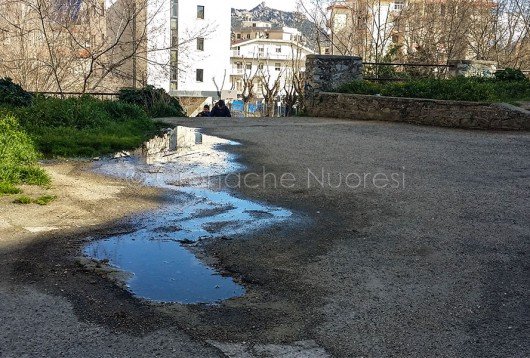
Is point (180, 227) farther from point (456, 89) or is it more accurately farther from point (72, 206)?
point (456, 89)

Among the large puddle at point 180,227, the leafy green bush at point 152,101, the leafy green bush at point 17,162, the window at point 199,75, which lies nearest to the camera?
the large puddle at point 180,227

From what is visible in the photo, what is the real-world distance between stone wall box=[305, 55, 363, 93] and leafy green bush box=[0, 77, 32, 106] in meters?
7.96

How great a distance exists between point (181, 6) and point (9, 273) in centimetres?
5196

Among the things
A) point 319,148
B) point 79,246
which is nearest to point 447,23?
point 319,148

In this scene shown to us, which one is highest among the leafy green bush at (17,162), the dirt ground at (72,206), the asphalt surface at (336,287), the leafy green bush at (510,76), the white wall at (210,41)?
the white wall at (210,41)

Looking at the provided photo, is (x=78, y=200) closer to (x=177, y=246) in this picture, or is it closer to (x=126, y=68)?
(x=177, y=246)

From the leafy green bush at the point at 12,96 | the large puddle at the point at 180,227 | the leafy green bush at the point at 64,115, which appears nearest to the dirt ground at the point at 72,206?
the large puddle at the point at 180,227

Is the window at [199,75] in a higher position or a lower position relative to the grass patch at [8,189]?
higher

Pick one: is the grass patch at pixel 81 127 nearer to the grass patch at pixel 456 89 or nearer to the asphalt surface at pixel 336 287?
the asphalt surface at pixel 336 287

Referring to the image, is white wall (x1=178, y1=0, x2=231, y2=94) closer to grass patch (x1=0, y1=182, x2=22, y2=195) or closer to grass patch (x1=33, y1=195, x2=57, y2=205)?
grass patch (x1=0, y1=182, x2=22, y2=195)

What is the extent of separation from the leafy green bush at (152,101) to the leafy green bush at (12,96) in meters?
4.06

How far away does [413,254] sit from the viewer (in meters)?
5.09

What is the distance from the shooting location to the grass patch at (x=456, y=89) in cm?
1499

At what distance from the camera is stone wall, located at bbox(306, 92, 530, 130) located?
46.2ft
